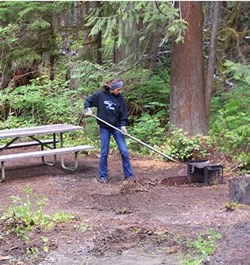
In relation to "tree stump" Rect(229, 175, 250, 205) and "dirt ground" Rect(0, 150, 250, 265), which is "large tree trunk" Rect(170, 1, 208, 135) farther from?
"tree stump" Rect(229, 175, 250, 205)

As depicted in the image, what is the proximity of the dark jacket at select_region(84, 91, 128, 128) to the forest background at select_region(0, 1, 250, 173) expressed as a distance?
1.72 m

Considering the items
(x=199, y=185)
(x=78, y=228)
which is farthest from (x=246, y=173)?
(x=78, y=228)

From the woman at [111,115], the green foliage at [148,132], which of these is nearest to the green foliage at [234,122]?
the green foliage at [148,132]

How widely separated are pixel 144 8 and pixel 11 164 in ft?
13.0

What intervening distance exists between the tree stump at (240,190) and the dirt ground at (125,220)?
0.23 meters

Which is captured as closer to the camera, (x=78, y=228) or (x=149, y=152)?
(x=78, y=228)

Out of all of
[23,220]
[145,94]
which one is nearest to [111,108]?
[23,220]

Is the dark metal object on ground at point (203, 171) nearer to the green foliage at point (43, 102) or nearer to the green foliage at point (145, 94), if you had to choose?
the green foliage at point (145, 94)

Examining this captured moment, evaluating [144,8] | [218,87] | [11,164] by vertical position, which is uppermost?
[144,8]

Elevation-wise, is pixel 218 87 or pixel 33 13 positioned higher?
pixel 33 13

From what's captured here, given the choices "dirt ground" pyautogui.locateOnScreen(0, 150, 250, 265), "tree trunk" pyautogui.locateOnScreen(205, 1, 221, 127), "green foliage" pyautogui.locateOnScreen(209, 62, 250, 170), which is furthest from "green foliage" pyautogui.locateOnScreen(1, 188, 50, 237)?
"tree trunk" pyautogui.locateOnScreen(205, 1, 221, 127)

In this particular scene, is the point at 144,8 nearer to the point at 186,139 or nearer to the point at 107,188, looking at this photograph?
the point at 186,139

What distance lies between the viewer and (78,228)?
5.96 metres

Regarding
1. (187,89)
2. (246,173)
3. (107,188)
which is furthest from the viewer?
(187,89)
